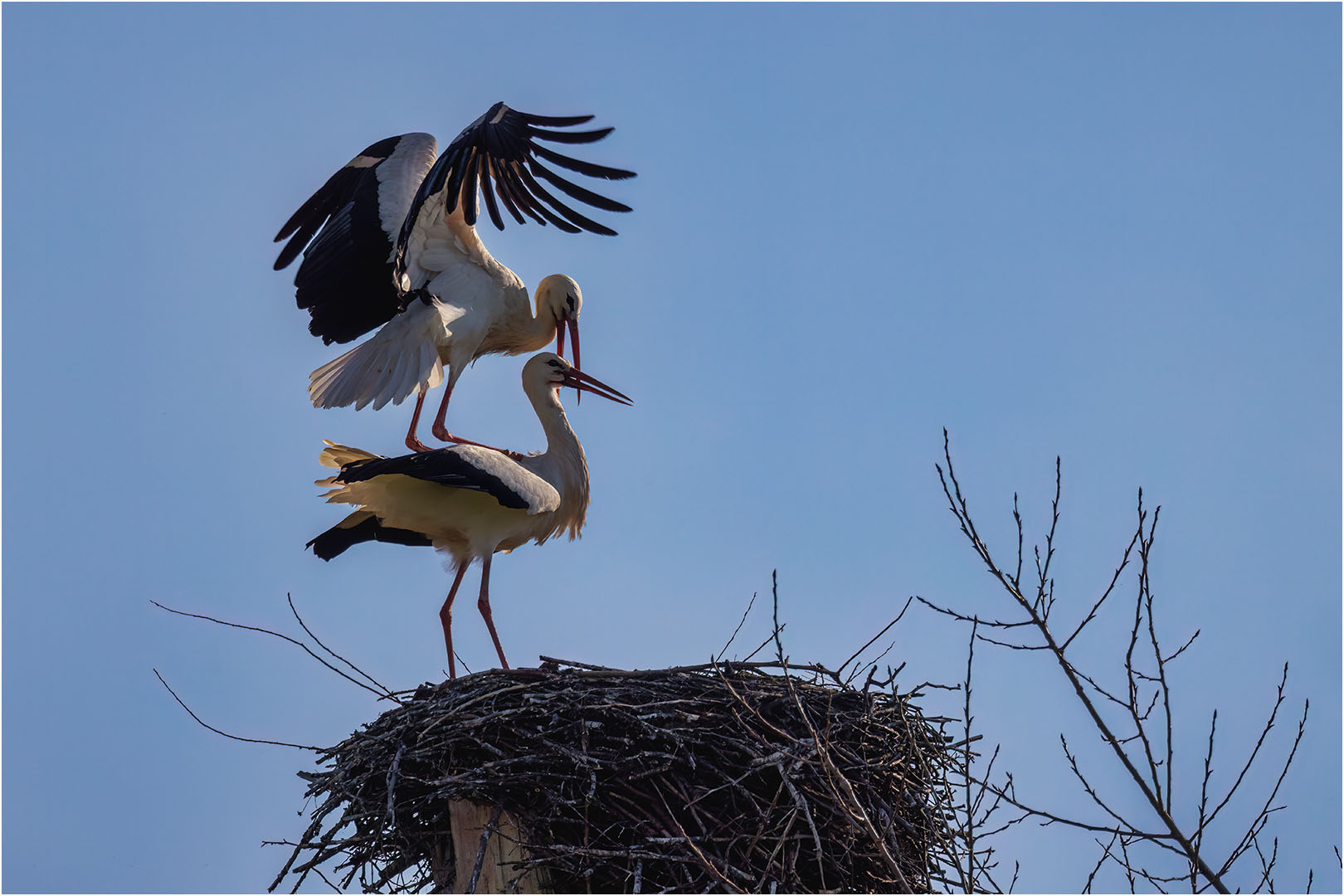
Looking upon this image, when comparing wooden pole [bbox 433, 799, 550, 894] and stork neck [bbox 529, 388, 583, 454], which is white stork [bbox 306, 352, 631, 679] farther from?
wooden pole [bbox 433, 799, 550, 894]

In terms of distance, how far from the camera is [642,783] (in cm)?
475

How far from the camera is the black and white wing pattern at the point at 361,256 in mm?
7395

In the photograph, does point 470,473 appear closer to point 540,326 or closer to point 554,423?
point 554,423

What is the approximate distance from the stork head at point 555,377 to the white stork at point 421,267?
1.65 feet

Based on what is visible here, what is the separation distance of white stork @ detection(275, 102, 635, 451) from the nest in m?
2.21

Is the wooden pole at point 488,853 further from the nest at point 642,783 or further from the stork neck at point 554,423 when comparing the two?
the stork neck at point 554,423

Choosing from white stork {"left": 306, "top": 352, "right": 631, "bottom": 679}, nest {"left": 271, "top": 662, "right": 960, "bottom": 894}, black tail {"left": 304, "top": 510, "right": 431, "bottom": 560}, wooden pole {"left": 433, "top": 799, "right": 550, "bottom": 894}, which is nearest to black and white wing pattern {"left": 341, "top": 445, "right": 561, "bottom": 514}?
white stork {"left": 306, "top": 352, "right": 631, "bottom": 679}

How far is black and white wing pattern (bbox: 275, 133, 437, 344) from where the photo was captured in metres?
7.39

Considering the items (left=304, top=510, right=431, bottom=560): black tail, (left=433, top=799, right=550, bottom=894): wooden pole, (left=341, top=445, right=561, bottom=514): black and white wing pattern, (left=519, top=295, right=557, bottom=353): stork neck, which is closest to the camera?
(left=433, top=799, right=550, bottom=894): wooden pole

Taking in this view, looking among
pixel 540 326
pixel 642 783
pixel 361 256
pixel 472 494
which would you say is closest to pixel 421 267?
pixel 361 256

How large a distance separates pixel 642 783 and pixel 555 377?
9.62 ft

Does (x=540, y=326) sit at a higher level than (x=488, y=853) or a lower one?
higher

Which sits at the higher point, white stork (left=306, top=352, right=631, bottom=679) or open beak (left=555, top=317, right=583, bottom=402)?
open beak (left=555, top=317, right=583, bottom=402)

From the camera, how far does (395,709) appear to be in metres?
5.14
